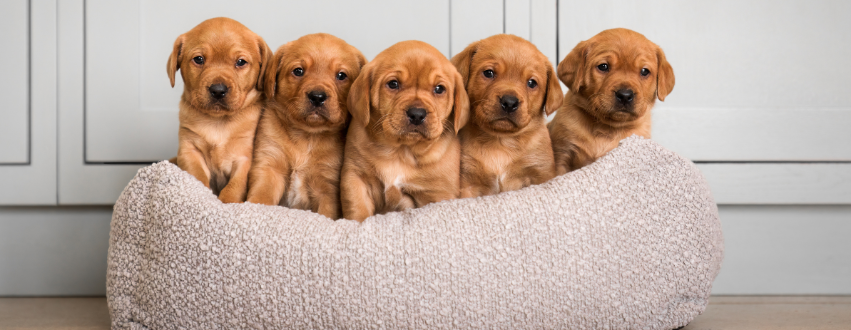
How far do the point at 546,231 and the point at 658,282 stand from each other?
0.45 m

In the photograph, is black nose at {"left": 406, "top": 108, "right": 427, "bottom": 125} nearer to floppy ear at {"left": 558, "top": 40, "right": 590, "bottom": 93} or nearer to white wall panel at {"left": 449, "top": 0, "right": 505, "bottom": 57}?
floppy ear at {"left": 558, "top": 40, "right": 590, "bottom": 93}

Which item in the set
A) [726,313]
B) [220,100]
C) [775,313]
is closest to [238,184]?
[220,100]

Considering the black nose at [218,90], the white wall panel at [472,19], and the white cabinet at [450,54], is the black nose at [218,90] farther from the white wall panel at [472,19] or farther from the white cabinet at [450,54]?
the white wall panel at [472,19]

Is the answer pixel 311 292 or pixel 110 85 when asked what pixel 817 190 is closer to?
pixel 311 292

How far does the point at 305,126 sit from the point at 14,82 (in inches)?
81.8

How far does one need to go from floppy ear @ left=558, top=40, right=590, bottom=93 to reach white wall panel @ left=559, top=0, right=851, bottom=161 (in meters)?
0.91

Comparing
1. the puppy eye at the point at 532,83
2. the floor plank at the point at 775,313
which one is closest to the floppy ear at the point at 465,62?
the puppy eye at the point at 532,83

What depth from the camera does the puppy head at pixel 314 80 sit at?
210cm

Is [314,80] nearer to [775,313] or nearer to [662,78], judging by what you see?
[662,78]

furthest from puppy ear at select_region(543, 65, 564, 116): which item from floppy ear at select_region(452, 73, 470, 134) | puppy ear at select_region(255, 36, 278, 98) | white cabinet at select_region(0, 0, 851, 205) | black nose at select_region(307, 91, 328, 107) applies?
puppy ear at select_region(255, 36, 278, 98)

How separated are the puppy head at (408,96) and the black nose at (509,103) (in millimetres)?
151

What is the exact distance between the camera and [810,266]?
11.0 feet

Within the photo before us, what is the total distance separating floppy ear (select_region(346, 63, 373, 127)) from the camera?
6.73ft

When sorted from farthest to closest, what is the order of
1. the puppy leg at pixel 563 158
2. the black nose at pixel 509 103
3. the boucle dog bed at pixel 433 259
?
1. the puppy leg at pixel 563 158
2. the black nose at pixel 509 103
3. the boucle dog bed at pixel 433 259
